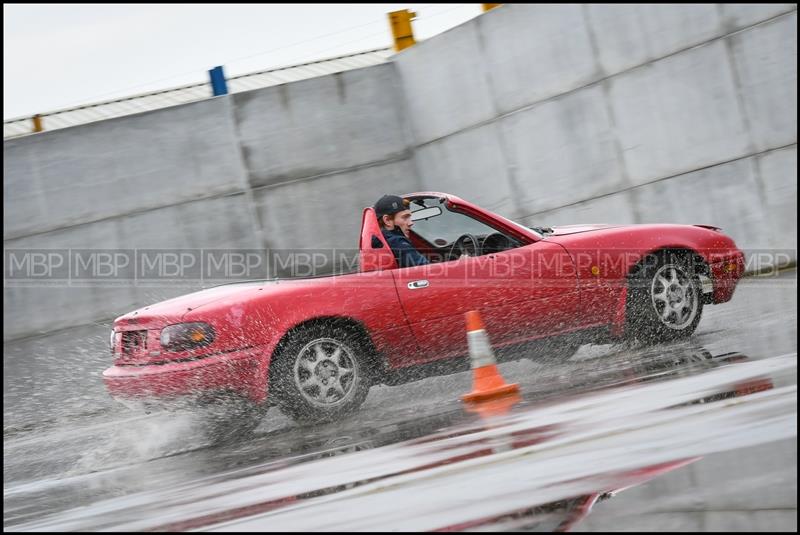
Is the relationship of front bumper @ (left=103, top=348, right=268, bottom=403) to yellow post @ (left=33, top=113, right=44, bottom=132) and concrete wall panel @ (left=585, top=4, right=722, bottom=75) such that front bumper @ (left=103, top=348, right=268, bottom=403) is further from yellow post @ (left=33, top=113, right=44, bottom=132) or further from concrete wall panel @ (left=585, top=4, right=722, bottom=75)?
yellow post @ (left=33, top=113, right=44, bottom=132)

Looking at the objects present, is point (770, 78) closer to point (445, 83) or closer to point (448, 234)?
point (445, 83)

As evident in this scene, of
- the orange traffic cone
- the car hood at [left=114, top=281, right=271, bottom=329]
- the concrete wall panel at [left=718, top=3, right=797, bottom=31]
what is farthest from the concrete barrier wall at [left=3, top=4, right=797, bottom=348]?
the car hood at [left=114, top=281, right=271, bottom=329]

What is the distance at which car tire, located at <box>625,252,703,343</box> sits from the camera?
26.5 ft

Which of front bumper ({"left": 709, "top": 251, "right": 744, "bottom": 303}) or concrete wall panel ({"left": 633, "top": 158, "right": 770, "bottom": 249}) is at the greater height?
concrete wall panel ({"left": 633, "top": 158, "right": 770, "bottom": 249})

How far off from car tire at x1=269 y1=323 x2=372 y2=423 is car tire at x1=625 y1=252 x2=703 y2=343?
2137 millimetres

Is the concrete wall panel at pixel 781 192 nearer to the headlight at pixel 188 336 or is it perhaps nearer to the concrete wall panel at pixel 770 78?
the concrete wall panel at pixel 770 78

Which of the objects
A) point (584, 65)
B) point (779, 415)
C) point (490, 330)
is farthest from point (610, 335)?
point (584, 65)

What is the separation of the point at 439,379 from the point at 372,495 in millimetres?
5126

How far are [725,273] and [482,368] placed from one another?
8.20ft

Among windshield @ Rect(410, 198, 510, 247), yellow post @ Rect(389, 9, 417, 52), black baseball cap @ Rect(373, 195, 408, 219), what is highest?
yellow post @ Rect(389, 9, 417, 52)

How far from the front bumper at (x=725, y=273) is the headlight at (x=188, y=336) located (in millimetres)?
3923

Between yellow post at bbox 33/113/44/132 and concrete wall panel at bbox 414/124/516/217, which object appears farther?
concrete wall panel at bbox 414/124/516/217

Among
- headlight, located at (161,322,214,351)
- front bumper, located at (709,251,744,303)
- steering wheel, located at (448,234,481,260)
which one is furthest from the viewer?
front bumper, located at (709,251,744,303)

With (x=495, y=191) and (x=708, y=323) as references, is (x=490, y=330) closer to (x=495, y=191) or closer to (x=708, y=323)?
(x=708, y=323)
